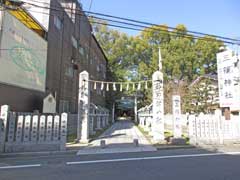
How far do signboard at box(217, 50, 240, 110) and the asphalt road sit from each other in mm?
27398

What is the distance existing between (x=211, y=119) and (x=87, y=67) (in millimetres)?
19194

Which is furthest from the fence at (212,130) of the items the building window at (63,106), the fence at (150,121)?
the building window at (63,106)

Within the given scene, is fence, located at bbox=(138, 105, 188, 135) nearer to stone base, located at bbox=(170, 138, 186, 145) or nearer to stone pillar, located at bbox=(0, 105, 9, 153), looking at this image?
stone base, located at bbox=(170, 138, 186, 145)

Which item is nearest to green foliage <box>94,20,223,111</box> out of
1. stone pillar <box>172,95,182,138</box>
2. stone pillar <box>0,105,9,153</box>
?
stone pillar <box>172,95,182,138</box>

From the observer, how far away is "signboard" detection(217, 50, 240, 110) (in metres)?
A: 32.5

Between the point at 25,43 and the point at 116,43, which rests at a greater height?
the point at 116,43

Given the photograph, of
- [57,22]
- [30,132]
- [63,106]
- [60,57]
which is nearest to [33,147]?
[30,132]

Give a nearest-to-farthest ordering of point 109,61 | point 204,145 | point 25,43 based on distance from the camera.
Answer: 1. point 204,145
2. point 25,43
3. point 109,61

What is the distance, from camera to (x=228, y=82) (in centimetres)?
3409

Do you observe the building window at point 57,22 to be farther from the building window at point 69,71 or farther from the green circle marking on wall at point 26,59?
the green circle marking on wall at point 26,59

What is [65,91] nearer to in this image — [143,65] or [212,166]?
[212,166]

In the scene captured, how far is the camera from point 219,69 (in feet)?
119

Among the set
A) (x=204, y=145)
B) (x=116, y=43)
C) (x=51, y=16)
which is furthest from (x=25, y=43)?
(x=116, y=43)

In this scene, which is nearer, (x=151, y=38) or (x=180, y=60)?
(x=180, y=60)
